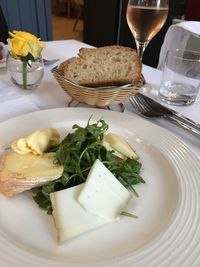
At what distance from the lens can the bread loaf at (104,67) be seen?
2.52 ft

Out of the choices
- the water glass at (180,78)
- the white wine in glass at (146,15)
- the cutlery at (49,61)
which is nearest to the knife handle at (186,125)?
the water glass at (180,78)

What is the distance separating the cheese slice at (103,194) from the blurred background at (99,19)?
1.52 metres

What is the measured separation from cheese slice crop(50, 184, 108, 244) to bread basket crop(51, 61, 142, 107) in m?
0.30

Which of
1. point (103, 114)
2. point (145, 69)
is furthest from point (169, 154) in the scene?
point (145, 69)

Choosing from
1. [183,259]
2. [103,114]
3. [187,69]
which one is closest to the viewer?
[183,259]

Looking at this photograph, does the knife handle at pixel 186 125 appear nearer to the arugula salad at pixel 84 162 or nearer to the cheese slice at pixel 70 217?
the arugula salad at pixel 84 162

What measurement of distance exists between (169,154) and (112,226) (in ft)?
0.78

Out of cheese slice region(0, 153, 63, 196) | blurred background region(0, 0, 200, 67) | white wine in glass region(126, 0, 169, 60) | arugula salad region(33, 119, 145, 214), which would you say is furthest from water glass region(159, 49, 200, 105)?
blurred background region(0, 0, 200, 67)

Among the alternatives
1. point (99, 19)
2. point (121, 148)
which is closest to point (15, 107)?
point (121, 148)

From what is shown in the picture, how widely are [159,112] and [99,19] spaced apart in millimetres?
2809

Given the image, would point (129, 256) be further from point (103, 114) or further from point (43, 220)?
point (103, 114)

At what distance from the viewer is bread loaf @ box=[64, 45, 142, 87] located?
767 mm

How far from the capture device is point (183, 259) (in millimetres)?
382

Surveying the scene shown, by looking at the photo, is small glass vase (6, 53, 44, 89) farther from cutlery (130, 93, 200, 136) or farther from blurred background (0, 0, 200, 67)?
blurred background (0, 0, 200, 67)
